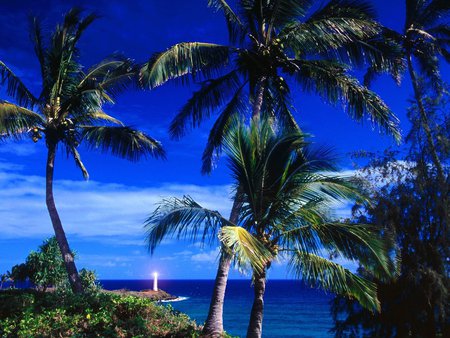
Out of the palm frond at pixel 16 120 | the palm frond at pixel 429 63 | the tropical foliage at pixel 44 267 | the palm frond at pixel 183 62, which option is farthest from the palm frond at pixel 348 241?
the tropical foliage at pixel 44 267

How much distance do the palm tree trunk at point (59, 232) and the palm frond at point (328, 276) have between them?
7.54m

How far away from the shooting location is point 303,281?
991 cm

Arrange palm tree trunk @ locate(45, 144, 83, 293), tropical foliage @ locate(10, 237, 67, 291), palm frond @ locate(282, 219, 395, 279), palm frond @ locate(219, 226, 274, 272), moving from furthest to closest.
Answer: tropical foliage @ locate(10, 237, 67, 291)
palm tree trunk @ locate(45, 144, 83, 293)
palm frond @ locate(282, 219, 395, 279)
palm frond @ locate(219, 226, 274, 272)

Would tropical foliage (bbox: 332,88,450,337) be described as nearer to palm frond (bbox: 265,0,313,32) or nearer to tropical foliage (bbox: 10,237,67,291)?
palm frond (bbox: 265,0,313,32)

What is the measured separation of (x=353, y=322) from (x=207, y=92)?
11409 mm

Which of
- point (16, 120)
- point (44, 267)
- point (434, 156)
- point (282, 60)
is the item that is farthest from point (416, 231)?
point (44, 267)

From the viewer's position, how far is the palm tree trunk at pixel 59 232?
571 inches

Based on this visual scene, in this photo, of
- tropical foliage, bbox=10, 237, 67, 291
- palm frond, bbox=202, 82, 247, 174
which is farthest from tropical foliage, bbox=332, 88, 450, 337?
tropical foliage, bbox=10, 237, 67, 291

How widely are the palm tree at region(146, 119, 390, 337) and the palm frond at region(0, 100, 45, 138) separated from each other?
7.13m

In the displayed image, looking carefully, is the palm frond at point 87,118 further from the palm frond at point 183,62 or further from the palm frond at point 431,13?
the palm frond at point 431,13

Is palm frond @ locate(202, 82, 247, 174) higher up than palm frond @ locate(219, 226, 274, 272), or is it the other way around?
palm frond @ locate(202, 82, 247, 174)

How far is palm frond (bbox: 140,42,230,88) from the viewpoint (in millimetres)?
13117

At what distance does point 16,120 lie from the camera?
48.3 feet

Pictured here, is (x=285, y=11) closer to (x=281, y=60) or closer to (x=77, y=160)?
(x=281, y=60)
